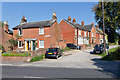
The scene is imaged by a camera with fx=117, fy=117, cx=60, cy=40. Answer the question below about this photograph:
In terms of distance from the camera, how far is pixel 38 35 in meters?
24.8

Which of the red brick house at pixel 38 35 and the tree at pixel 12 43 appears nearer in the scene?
the red brick house at pixel 38 35

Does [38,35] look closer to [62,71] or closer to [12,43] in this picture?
[12,43]

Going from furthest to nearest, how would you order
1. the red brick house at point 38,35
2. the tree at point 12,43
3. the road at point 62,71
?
1. the tree at point 12,43
2. the red brick house at point 38,35
3. the road at point 62,71

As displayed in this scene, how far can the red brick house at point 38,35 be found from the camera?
24.1 metres

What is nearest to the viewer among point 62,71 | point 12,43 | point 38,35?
point 62,71

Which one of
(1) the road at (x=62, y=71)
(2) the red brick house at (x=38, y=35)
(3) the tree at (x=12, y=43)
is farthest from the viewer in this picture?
(3) the tree at (x=12, y=43)

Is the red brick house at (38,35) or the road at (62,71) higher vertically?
the red brick house at (38,35)

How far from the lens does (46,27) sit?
79.3 ft

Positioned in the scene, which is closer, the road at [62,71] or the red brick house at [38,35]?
the road at [62,71]

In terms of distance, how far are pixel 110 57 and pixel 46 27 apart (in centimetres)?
1411

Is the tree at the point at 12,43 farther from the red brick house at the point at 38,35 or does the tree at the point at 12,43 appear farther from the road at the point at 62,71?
the road at the point at 62,71

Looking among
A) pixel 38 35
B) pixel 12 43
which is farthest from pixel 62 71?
pixel 12 43

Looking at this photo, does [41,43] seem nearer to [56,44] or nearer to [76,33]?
[56,44]

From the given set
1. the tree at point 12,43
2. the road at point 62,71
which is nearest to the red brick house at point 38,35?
the tree at point 12,43
